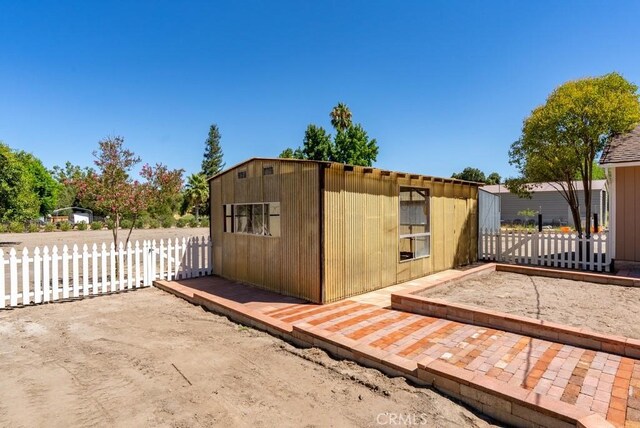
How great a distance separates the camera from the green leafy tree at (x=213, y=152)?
58.2 m

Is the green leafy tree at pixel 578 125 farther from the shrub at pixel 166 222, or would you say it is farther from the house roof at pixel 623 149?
the shrub at pixel 166 222

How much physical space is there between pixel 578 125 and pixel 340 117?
29156 millimetres

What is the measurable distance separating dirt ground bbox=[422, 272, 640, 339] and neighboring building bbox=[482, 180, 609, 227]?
23.0m

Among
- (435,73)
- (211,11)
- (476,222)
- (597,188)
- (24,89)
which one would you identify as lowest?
(476,222)

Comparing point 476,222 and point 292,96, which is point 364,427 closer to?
point 476,222

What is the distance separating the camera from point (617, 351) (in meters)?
3.83

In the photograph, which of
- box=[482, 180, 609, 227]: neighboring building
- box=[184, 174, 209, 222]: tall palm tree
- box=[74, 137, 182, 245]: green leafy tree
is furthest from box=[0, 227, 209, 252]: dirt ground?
box=[482, 180, 609, 227]: neighboring building

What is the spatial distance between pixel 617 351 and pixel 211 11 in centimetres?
1325

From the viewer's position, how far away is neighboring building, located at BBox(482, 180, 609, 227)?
2797cm

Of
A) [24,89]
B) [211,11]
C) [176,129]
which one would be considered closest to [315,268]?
[211,11]

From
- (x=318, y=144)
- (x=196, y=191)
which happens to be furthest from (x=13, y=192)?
(x=196, y=191)

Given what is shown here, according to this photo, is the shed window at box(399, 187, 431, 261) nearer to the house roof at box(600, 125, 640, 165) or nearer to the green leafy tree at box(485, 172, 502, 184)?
the house roof at box(600, 125, 640, 165)
